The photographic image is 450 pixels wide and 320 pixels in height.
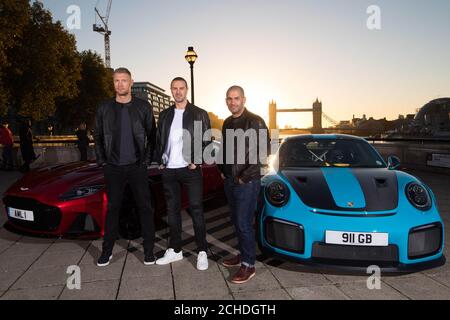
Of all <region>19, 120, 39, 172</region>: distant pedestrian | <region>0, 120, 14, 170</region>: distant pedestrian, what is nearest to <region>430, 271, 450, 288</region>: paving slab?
<region>19, 120, 39, 172</region>: distant pedestrian

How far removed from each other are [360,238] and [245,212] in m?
Answer: 0.93

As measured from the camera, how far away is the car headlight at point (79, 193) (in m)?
3.72

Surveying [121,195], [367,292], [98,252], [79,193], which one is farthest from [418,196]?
[79,193]

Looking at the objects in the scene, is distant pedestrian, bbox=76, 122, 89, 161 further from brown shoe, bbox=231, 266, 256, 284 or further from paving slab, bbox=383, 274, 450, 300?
paving slab, bbox=383, 274, 450, 300

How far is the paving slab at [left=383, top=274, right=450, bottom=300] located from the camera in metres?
2.66

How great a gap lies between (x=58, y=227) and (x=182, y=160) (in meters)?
1.59

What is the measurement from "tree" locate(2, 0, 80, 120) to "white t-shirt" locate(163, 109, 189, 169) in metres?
19.2

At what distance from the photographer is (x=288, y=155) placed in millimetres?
4094

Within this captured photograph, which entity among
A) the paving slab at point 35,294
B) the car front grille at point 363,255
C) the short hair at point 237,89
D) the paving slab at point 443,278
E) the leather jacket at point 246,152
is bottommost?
the paving slab at point 443,278


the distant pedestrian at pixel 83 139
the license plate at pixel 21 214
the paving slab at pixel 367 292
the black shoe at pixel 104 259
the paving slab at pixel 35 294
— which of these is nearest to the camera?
the paving slab at pixel 367 292

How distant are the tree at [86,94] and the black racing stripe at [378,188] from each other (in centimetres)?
3402

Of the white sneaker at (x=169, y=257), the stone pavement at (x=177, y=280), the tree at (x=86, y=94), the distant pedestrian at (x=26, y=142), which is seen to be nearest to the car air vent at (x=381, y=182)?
the stone pavement at (x=177, y=280)

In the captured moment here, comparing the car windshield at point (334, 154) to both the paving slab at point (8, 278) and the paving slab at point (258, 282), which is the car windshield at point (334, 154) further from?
the paving slab at point (8, 278)
